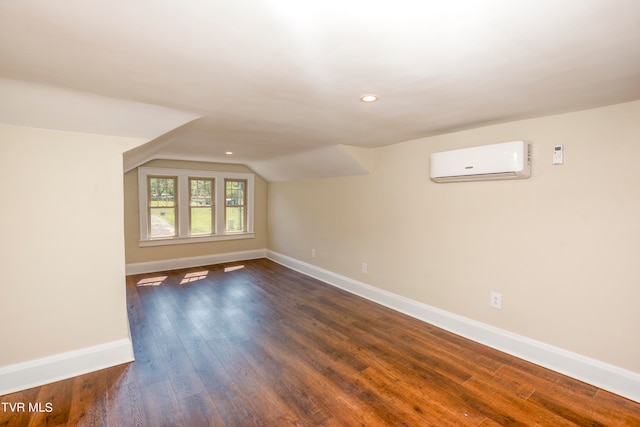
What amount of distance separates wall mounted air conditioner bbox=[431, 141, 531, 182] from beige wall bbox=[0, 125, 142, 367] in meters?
2.80

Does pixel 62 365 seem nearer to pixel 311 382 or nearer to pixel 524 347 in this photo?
pixel 311 382

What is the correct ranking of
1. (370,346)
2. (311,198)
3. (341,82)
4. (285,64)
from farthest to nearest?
1. (311,198)
2. (370,346)
3. (341,82)
4. (285,64)

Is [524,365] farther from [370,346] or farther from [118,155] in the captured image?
[118,155]

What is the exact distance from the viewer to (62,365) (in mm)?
2186

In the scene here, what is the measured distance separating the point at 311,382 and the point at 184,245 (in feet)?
13.7

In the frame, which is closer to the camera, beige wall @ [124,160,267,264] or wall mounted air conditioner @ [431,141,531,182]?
wall mounted air conditioner @ [431,141,531,182]

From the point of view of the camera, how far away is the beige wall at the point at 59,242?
6.73 feet

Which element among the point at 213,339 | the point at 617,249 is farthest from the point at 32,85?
the point at 617,249

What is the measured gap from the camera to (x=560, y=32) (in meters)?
1.18

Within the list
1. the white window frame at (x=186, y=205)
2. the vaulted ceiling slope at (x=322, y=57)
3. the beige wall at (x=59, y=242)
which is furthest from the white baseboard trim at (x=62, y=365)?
the white window frame at (x=186, y=205)

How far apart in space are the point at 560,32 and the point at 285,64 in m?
1.19

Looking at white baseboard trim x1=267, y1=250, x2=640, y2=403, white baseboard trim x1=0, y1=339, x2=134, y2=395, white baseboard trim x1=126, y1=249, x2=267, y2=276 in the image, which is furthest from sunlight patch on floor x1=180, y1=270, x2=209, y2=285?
white baseboard trim x1=267, y1=250, x2=640, y2=403

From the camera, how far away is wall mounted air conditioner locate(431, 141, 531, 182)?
234cm

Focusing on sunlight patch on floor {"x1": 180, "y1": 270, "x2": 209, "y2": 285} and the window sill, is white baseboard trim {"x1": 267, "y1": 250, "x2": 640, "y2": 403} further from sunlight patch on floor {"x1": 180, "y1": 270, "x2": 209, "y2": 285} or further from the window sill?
the window sill
